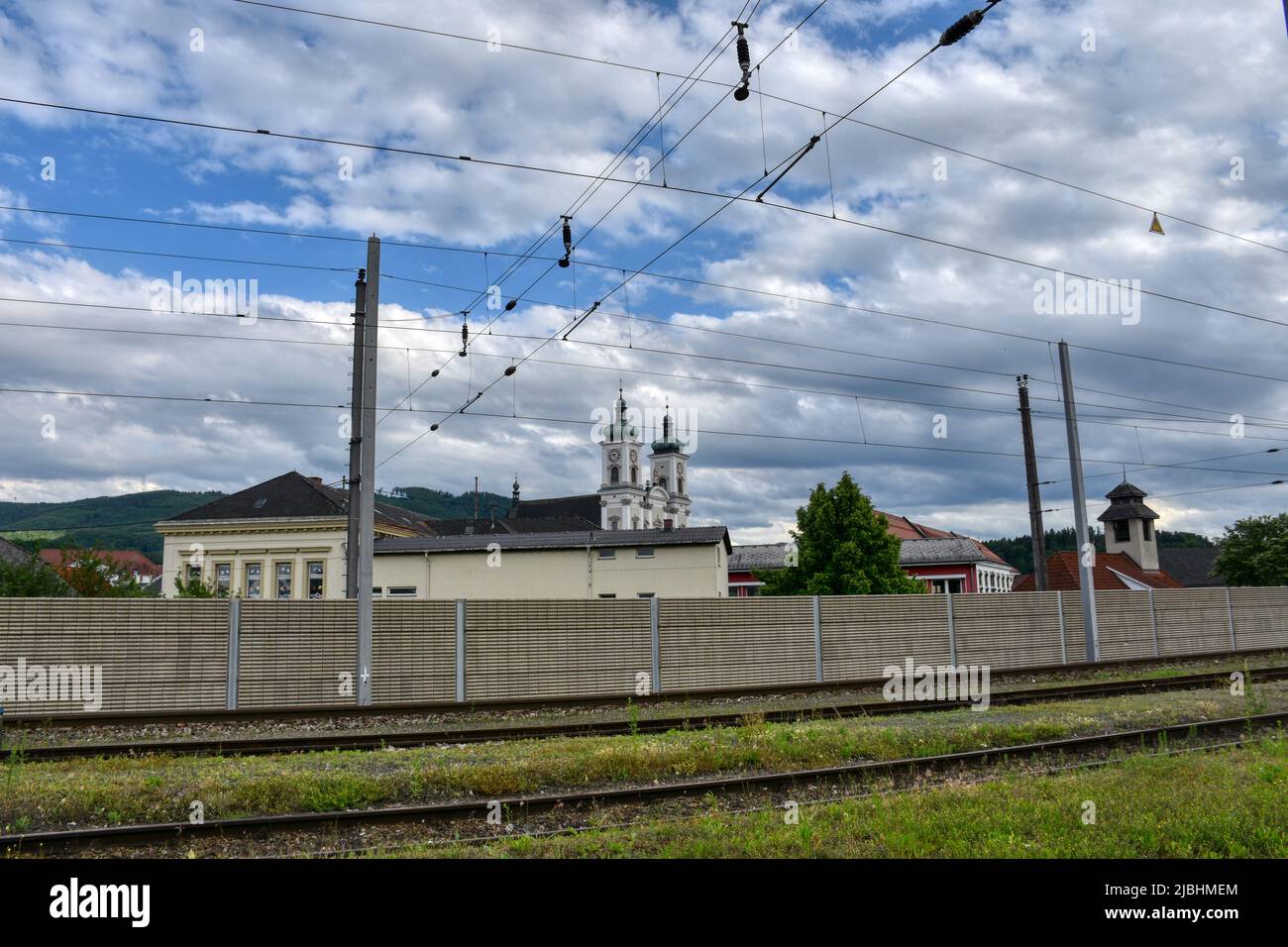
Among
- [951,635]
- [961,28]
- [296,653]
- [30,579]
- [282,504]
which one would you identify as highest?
[282,504]

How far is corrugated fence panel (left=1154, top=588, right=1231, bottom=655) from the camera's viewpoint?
3300cm

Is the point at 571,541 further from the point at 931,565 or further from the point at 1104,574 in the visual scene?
the point at 1104,574

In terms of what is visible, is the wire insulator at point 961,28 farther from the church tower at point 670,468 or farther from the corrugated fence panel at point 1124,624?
the church tower at point 670,468

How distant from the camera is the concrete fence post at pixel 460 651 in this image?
67.6ft

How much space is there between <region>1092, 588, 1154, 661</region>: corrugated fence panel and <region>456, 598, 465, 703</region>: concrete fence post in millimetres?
21356

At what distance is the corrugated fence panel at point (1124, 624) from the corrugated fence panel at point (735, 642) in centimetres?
1229

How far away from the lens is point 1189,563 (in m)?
88.0

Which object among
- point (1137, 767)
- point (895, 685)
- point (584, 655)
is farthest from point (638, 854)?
point (895, 685)

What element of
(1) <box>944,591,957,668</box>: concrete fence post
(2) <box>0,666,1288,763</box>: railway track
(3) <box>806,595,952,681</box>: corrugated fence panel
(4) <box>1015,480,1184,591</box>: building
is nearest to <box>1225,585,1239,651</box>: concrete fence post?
(1) <box>944,591,957,668</box>: concrete fence post

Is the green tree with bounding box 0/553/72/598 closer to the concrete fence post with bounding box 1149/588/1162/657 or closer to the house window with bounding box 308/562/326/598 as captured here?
the house window with bounding box 308/562/326/598

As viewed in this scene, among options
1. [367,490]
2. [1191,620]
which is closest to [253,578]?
[367,490]

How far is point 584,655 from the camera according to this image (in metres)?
22.1

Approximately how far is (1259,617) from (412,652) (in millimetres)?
34201
